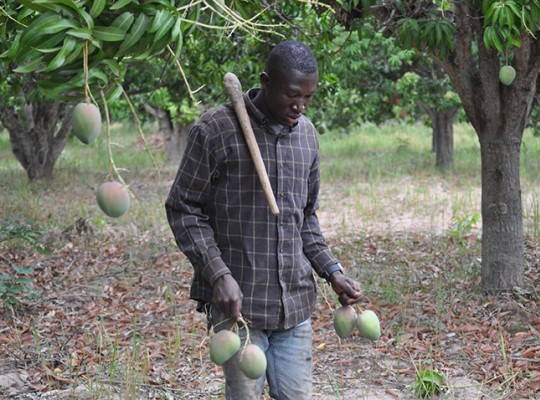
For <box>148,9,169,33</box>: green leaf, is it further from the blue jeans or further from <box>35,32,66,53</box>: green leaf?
the blue jeans

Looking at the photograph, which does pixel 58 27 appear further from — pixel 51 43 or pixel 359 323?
pixel 359 323

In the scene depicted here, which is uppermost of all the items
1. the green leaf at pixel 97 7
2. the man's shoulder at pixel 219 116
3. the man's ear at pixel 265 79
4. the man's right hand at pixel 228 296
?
the green leaf at pixel 97 7

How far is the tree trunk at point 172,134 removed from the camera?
1647 cm

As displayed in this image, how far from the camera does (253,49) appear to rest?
6.16 meters

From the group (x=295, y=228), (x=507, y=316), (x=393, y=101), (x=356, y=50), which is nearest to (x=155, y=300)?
(x=507, y=316)

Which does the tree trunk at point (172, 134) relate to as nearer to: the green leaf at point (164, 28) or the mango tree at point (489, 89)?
the mango tree at point (489, 89)

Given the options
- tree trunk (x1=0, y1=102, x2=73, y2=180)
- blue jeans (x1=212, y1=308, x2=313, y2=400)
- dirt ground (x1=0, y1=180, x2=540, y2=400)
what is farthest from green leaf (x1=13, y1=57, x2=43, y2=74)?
tree trunk (x1=0, y1=102, x2=73, y2=180)

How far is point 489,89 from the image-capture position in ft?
15.8

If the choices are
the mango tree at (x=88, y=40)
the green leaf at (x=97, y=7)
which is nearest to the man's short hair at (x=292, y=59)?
the mango tree at (x=88, y=40)

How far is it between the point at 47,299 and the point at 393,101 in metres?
9.54

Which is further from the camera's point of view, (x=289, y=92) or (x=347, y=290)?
(x=347, y=290)

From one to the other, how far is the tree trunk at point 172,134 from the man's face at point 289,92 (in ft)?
46.0

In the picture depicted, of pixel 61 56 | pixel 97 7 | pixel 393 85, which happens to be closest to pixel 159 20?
pixel 97 7

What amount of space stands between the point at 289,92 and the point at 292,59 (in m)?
0.10
